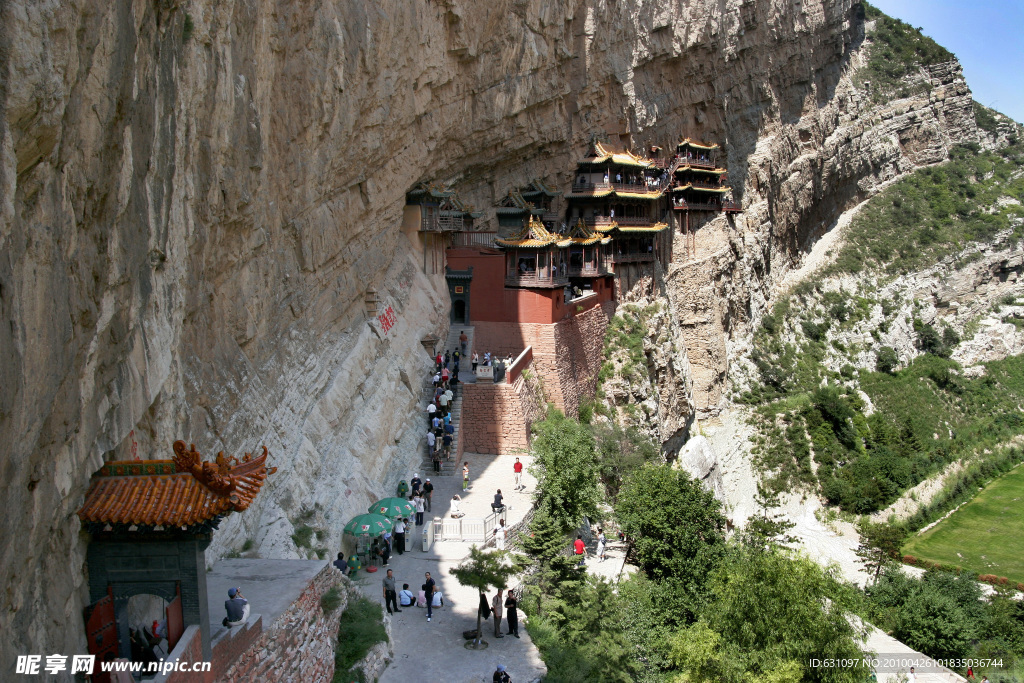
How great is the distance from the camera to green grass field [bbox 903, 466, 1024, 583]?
3121 cm

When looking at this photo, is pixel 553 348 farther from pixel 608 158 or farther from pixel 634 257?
pixel 608 158

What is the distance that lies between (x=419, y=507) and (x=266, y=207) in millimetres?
8489

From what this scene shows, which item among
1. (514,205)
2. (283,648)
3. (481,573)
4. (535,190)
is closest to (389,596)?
(481,573)

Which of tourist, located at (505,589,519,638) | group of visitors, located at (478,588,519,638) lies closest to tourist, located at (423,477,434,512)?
group of visitors, located at (478,588,519,638)

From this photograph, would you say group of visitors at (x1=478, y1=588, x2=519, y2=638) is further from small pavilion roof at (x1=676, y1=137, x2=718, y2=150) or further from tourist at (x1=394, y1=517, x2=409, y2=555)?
small pavilion roof at (x1=676, y1=137, x2=718, y2=150)

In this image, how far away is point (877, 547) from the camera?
1179 inches

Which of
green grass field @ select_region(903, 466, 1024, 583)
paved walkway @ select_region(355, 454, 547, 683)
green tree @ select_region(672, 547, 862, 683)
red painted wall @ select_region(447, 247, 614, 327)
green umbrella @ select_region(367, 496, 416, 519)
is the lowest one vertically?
green grass field @ select_region(903, 466, 1024, 583)

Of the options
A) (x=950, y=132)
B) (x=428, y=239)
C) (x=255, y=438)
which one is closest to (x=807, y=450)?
(x=428, y=239)

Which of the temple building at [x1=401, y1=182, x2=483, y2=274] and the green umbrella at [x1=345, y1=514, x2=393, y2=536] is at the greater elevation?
the temple building at [x1=401, y1=182, x2=483, y2=274]

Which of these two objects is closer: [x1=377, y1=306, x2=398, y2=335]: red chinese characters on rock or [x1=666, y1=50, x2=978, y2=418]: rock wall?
[x1=377, y1=306, x2=398, y2=335]: red chinese characters on rock

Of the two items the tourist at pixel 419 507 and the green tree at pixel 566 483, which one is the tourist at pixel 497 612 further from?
the tourist at pixel 419 507

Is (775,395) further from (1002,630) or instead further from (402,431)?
(402,431)

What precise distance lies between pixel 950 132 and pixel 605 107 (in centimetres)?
3556

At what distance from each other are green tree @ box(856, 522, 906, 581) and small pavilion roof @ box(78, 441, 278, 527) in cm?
2585
